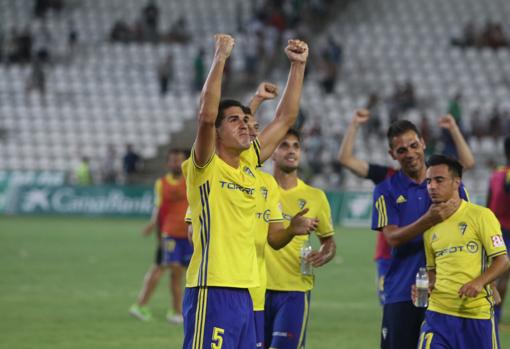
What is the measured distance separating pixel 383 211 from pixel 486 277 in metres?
1.18

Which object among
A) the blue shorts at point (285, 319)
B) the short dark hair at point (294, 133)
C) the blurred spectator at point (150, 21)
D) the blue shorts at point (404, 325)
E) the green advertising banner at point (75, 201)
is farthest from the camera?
the blurred spectator at point (150, 21)

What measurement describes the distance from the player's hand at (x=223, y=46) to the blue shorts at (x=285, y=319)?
2705mm

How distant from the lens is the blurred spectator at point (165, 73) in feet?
123

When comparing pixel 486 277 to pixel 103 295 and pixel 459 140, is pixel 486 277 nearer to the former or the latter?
pixel 459 140

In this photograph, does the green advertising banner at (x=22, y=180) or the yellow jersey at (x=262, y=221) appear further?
the green advertising banner at (x=22, y=180)

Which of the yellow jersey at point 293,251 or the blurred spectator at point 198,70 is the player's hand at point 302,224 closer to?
the yellow jersey at point 293,251

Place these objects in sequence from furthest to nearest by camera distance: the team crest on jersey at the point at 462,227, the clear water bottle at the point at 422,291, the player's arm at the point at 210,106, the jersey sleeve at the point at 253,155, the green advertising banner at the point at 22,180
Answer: the green advertising banner at the point at 22,180
the clear water bottle at the point at 422,291
the team crest on jersey at the point at 462,227
the jersey sleeve at the point at 253,155
the player's arm at the point at 210,106

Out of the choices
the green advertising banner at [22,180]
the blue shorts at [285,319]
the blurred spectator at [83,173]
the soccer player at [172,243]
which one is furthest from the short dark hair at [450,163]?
the blurred spectator at [83,173]

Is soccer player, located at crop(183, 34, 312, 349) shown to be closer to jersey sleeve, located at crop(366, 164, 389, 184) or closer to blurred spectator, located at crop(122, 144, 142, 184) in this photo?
jersey sleeve, located at crop(366, 164, 389, 184)

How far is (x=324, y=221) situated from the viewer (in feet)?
29.3

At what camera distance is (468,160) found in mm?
9203

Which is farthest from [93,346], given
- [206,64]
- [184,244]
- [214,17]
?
[214,17]

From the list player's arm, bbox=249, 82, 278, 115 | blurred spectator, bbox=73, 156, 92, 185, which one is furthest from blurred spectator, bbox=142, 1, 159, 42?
player's arm, bbox=249, 82, 278, 115

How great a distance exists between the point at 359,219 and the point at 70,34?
15321 mm
